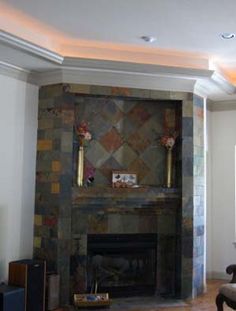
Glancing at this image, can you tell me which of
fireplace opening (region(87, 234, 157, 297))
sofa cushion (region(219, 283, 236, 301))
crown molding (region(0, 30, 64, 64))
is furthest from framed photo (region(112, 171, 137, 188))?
sofa cushion (region(219, 283, 236, 301))

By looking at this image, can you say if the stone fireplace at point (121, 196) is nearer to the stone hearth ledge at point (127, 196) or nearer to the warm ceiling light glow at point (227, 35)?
the stone hearth ledge at point (127, 196)

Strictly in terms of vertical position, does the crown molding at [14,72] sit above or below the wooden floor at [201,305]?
above

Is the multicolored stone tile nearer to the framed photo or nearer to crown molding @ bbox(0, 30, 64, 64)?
the framed photo

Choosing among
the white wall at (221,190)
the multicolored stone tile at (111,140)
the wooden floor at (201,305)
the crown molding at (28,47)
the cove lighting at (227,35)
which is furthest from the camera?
the white wall at (221,190)

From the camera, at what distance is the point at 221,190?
6.02 meters

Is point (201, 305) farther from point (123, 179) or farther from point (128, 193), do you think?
point (123, 179)

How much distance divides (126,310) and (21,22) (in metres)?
3.01

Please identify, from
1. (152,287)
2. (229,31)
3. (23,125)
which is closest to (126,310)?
(152,287)

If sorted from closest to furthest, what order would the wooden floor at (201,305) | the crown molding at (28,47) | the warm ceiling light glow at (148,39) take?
the crown molding at (28,47)
the warm ceiling light glow at (148,39)
the wooden floor at (201,305)

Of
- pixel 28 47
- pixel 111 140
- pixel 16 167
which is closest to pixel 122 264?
pixel 111 140

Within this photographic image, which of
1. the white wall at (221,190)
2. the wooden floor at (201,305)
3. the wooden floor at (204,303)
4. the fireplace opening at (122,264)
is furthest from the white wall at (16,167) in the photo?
the white wall at (221,190)

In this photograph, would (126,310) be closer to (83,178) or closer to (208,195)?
(83,178)

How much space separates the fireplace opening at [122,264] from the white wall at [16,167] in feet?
2.47

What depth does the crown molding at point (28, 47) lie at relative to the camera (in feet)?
11.6
